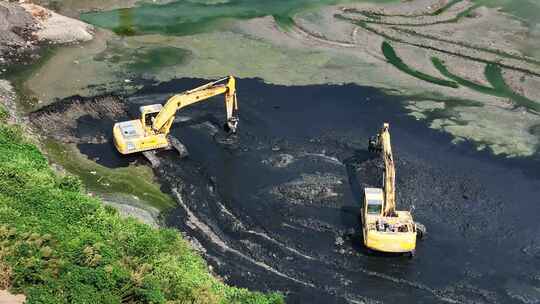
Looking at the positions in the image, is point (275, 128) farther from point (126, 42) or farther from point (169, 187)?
point (126, 42)

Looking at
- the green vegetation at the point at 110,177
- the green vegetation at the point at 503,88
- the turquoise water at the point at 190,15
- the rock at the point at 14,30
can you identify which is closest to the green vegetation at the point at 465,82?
the green vegetation at the point at 503,88

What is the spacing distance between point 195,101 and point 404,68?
2081 cm

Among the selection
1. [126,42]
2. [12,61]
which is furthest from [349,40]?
[12,61]

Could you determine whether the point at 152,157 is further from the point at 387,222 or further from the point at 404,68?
the point at 404,68

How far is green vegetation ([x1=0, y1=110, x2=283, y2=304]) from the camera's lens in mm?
25578

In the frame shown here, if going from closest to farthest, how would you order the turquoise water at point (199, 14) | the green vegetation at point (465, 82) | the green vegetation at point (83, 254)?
the green vegetation at point (83, 254), the green vegetation at point (465, 82), the turquoise water at point (199, 14)

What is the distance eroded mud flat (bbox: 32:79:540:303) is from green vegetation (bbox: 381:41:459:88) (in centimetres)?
539

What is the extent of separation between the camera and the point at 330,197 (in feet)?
128

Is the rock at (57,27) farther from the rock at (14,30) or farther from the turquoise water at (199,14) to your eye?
the turquoise water at (199,14)

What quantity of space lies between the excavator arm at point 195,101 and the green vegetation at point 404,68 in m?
16.8

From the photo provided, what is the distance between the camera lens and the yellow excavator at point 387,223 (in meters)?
33.3

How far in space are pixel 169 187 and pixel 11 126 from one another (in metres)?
10.5

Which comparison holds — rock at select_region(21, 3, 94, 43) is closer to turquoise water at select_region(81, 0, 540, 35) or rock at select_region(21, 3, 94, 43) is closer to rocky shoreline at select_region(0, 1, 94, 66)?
rocky shoreline at select_region(0, 1, 94, 66)

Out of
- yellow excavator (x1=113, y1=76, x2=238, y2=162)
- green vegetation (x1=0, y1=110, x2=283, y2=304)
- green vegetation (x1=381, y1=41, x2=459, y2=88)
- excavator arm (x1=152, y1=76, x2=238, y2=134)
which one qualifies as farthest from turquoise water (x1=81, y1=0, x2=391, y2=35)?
green vegetation (x1=0, y1=110, x2=283, y2=304)
